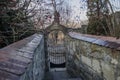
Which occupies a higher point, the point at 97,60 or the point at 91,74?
the point at 97,60

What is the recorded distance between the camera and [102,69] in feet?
12.2

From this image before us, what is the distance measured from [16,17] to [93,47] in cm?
218

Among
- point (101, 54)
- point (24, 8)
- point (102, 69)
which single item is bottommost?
point (102, 69)

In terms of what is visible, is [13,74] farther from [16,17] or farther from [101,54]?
[16,17]

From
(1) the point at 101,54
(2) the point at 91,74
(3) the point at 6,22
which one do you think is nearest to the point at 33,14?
(3) the point at 6,22

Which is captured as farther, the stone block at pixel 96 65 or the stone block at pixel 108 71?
the stone block at pixel 96 65

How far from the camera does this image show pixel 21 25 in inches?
225

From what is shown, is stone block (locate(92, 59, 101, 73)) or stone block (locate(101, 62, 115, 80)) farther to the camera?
stone block (locate(92, 59, 101, 73))

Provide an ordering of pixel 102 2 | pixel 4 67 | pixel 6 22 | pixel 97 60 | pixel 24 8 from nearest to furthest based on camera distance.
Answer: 1. pixel 4 67
2. pixel 97 60
3. pixel 6 22
4. pixel 24 8
5. pixel 102 2

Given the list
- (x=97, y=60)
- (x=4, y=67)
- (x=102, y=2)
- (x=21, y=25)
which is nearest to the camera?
(x=4, y=67)

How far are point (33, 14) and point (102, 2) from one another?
467 centimetres

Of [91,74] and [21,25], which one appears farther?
[21,25]

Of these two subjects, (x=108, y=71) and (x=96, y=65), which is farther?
(x=96, y=65)

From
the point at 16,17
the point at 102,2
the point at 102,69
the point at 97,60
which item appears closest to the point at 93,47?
the point at 97,60
